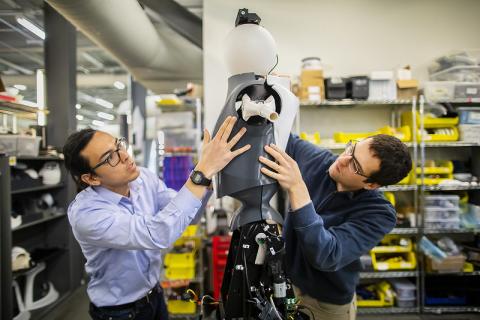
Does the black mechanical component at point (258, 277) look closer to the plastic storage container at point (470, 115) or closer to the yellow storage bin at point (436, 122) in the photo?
the yellow storage bin at point (436, 122)

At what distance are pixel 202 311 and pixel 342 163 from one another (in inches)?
27.2

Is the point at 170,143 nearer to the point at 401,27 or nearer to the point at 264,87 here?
the point at 264,87

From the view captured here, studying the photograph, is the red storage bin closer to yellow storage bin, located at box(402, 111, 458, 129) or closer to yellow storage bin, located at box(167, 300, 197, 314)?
yellow storage bin, located at box(167, 300, 197, 314)

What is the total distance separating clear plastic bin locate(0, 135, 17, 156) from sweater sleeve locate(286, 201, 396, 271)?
254 cm

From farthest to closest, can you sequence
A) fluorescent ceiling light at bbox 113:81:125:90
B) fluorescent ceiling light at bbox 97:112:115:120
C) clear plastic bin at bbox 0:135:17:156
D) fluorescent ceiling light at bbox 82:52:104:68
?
fluorescent ceiling light at bbox 97:112:115:120, fluorescent ceiling light at bbox 113:81:125:90, fluorescent ceiling light at bbox 82:52:104:68, clear plastic bin at bbox 0:135:17:156

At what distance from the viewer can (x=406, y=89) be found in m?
2.87

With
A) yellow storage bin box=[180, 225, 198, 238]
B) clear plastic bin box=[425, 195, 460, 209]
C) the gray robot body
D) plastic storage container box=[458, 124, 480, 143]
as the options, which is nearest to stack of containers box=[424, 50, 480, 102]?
plastic storage container box=[458, 124, 480, 143]

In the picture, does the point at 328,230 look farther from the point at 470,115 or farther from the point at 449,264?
the point at 470,115

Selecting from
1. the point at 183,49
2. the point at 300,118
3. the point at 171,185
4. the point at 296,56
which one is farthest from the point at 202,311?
the point at 183,49

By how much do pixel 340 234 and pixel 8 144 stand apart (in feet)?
9.00

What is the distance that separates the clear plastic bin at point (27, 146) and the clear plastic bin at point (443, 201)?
382 centimetres

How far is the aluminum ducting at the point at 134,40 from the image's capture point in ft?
6.65

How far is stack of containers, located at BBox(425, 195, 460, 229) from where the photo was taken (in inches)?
111

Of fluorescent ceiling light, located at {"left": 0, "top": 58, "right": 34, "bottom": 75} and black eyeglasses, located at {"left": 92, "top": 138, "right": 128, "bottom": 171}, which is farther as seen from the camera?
fluorescent ceiling light, located at {"left": 0, "top": 58, "right": 34, "bottom": 75}
